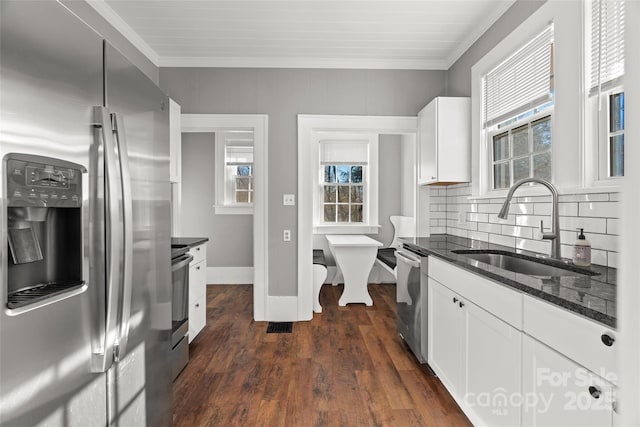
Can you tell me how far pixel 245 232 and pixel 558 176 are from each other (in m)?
4.14

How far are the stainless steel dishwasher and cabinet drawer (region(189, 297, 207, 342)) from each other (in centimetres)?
170

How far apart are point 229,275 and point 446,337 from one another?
12.5ft

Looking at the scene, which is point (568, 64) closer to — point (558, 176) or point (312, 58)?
point (558, 176)

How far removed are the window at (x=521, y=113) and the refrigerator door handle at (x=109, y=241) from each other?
7.61 ft

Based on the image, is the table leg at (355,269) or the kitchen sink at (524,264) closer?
the kitchen sink at (524,264)

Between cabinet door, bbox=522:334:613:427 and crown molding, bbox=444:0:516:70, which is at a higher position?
crown molding, bbox=444:0:516:70

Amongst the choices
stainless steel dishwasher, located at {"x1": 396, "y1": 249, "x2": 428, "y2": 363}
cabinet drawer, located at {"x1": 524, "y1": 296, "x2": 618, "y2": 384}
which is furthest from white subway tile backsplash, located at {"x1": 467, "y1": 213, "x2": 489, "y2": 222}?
cabinet drawer, located at {"x1": 524, "y1": 296, "x2": 618, "y2": 384}

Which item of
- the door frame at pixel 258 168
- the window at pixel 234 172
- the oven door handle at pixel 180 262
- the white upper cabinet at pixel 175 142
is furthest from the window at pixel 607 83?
the window at pixel 234 172

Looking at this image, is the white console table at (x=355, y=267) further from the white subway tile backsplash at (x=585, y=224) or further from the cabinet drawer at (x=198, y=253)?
the white subway tile backsplash at (x=585, y=224)

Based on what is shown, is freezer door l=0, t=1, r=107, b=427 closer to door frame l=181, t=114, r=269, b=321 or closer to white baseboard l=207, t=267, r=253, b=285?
door frame l=181, t=114, r=269, b=321

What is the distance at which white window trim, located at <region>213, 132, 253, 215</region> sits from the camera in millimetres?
5184

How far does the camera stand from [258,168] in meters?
3.47

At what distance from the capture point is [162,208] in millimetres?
1499

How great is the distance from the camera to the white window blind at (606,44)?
1.61 metres
